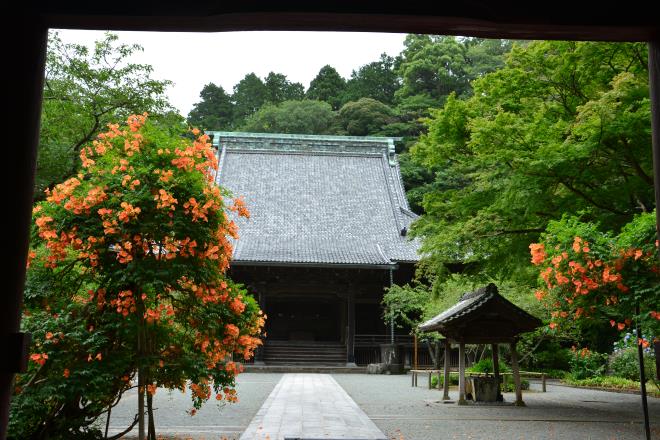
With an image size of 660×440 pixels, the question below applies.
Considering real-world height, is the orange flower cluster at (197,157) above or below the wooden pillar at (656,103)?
above

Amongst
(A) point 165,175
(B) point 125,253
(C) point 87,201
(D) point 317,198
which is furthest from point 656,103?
(D) point 317,198

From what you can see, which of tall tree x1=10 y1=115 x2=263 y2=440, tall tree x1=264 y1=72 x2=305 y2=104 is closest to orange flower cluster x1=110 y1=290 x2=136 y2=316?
tall tree x1=10 y1=115 x2=263 y2=440

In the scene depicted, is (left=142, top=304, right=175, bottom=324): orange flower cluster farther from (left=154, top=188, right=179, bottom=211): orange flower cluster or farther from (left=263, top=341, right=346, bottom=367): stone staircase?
(left=263, top=341, right=346, bottom=367): stone staircase

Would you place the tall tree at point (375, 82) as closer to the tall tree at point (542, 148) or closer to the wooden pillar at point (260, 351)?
the wooden pillar at point (260, 351)

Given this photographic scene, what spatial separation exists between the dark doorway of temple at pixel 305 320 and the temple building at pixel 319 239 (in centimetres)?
4

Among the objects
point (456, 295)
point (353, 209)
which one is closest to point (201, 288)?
point (456, 295)

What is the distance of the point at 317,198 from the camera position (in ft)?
94.9

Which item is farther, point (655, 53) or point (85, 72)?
point (85, 72)

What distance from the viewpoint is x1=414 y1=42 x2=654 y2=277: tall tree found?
8.73 meters

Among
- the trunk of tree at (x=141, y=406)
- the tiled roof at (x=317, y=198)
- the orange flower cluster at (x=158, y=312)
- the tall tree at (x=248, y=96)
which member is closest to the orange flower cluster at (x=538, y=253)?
the orange flower cluster at (x=158, y=312)

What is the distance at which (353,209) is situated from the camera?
1117 inches

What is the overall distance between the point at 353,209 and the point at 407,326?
261 inches

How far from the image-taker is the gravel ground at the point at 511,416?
313 inches

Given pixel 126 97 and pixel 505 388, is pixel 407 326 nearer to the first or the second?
pixel 505 388
